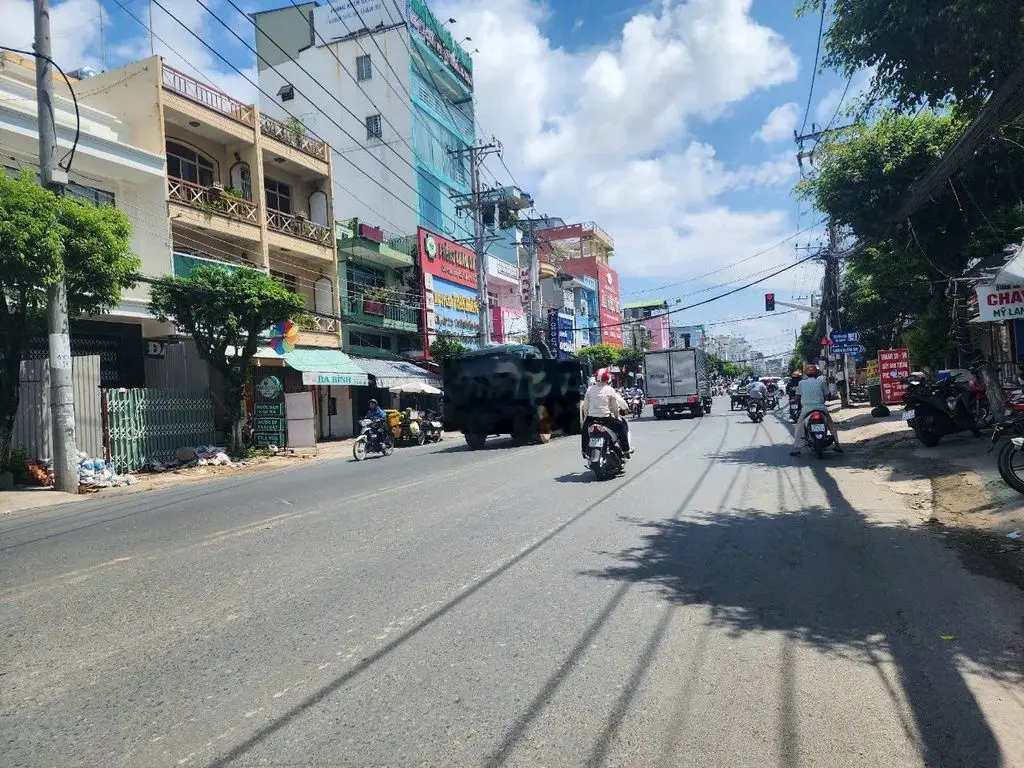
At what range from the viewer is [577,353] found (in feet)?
190

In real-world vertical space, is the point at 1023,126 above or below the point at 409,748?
above

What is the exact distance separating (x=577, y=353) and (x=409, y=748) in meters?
55.5

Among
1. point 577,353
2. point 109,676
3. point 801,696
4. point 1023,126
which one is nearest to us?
point 801,696

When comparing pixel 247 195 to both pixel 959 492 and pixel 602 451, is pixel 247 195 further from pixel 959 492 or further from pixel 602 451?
pixel 959 492

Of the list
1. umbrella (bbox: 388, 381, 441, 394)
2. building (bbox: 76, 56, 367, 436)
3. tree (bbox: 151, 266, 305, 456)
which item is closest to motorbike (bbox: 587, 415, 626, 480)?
tree (bbox: 151, 266, 305, 456)

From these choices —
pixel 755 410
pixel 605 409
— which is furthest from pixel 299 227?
pixel 605 409

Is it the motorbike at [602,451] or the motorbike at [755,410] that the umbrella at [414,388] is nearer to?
the motorbike at [755,410]

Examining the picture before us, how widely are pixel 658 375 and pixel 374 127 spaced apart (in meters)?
19.6

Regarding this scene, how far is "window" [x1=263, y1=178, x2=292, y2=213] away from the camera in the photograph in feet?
86.5

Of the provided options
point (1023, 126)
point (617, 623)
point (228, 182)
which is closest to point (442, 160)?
point (228, 182)

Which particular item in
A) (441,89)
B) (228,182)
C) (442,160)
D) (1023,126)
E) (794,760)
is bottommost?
(794,760)

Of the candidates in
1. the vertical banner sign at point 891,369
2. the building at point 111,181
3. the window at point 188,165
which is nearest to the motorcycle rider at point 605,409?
the building at point 111,181

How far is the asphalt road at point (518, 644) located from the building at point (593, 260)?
58581 millimetres

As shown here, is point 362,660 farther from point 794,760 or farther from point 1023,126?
point 1023,126
